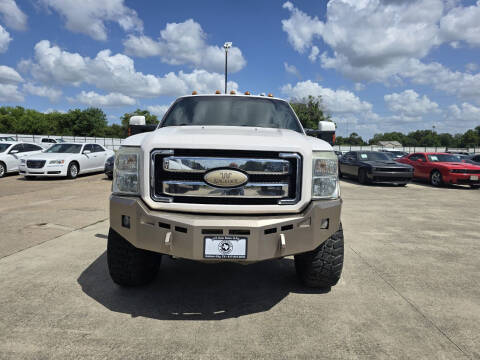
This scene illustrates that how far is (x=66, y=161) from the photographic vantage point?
12.2m

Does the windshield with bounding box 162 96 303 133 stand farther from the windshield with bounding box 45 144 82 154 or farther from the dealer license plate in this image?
the windshield with bounding box 45 144 82 154

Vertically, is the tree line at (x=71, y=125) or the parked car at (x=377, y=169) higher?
the tree line at (x=71, y=125)

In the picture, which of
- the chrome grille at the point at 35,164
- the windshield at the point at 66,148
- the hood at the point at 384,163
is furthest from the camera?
the windshield at the point at 66,148

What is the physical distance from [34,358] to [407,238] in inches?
187

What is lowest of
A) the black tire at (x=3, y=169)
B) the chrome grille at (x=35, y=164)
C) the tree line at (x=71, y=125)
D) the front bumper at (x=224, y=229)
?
the black tire at (x=3, y=169)

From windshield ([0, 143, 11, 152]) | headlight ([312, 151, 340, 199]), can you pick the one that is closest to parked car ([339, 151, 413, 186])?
headlight ([312, 151, 340, 199])

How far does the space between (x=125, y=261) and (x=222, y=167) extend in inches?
49.1

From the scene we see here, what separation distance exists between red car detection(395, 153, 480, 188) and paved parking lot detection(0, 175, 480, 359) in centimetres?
859

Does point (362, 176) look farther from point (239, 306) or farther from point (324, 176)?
point (239, 306)

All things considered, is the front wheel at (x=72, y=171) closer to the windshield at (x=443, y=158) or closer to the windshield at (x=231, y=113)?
the windshield at (x=231, y=113)

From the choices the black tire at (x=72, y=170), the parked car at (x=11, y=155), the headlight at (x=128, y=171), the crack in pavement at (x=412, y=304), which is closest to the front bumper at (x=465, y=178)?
the crack in pavement at (x=412, y=304)

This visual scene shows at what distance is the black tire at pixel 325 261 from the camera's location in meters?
2.90

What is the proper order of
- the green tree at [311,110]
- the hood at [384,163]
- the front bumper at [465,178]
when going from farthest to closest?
the green tree at [311,110] < the hood at [384,163] < the front bumper at [465,178]

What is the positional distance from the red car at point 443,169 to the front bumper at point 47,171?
45.0ft
